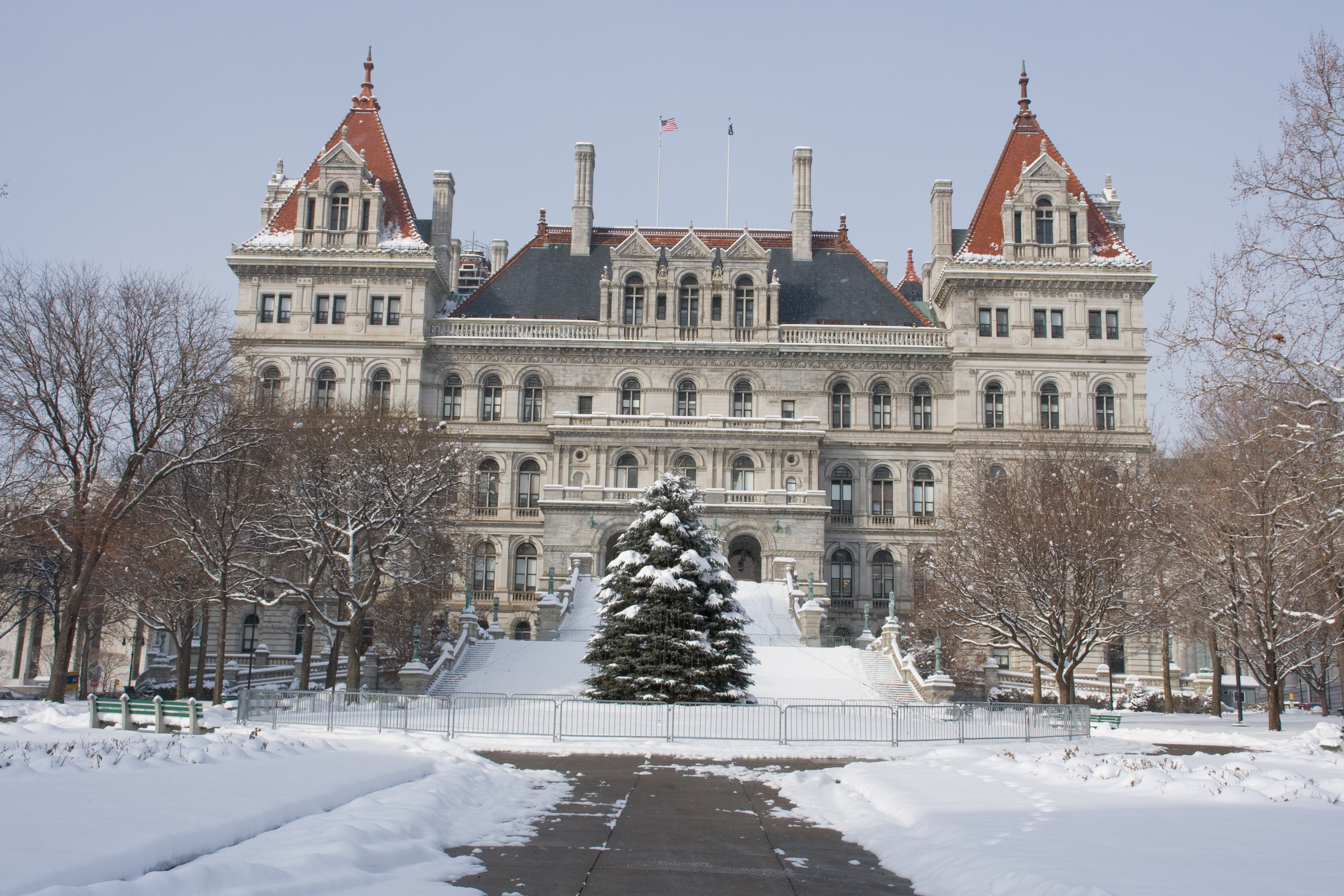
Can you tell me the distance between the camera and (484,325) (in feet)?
180

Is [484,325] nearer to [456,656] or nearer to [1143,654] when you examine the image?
[456,656]

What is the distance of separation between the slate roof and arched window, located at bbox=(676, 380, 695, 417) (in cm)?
585

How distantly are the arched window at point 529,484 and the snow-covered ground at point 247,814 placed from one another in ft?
116

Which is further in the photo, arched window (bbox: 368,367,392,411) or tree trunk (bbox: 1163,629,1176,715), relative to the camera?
arched window (bbox: 368,367,392,411)

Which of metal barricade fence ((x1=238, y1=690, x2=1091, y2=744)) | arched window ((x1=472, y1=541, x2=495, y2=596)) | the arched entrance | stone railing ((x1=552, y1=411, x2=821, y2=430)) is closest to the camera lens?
metal barricade fence ((x1=238, y1=690, x2=1091, y2=744))

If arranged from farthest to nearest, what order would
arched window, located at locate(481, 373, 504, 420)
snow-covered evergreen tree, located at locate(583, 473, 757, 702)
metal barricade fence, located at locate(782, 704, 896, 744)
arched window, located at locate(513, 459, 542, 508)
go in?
1. arched window, located at locate(481, 373, 504, 420)
2. arched window, located at locate(513, 459, 542, 508)
3. snow-covered evergreen tree, located at locate(583, 473, 757, 702)
4. metal barricade fence, located at locate(782, 704, 896, 744)

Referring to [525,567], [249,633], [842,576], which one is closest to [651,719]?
[525,567]

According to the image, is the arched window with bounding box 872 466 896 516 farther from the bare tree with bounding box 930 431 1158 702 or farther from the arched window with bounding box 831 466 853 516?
the bare tree with bounding box 930 431 1158 702

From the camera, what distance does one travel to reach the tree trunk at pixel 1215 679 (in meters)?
36.1

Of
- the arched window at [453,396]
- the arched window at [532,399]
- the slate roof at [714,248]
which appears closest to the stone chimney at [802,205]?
the slate roof at [714,248]

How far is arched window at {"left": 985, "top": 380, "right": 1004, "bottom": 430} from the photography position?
53.6 metres

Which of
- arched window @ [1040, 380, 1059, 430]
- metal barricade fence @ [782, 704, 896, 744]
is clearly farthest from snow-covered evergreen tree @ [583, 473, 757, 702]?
arched window @ [1040, 380, 1059, 430]

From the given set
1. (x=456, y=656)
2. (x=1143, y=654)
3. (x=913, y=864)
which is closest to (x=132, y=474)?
(x=456, y=656)

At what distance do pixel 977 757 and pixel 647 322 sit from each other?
37052 mm
